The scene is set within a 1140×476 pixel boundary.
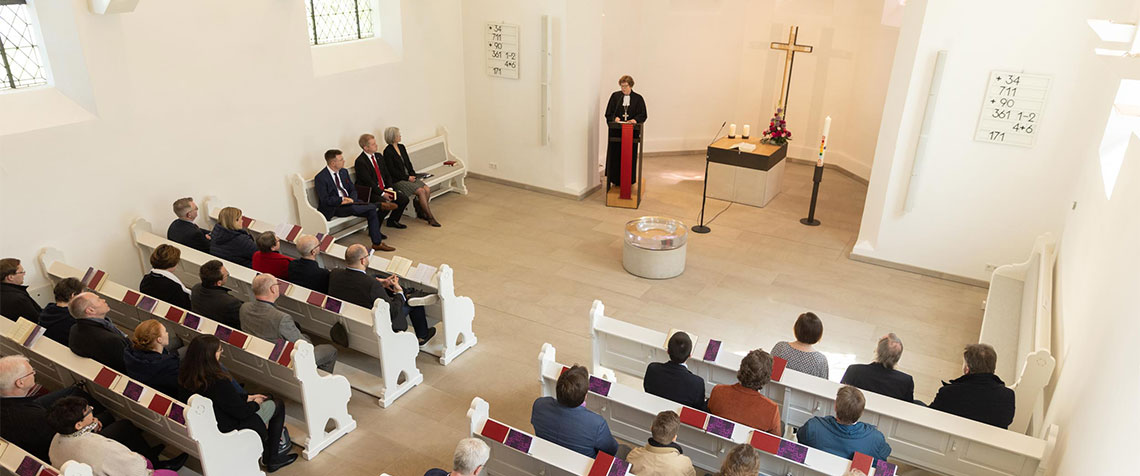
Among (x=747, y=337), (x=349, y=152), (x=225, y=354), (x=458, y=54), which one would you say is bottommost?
(x=747, y=337)

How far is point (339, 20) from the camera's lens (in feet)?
28.9

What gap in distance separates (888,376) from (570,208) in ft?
18.7

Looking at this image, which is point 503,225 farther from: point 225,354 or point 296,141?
point 225,354

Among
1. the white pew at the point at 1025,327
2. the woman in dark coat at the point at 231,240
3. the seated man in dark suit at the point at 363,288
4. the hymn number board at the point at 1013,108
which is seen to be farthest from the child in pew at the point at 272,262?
the hymn number board at the point at 1013,108

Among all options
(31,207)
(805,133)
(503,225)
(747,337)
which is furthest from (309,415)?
(805,133)

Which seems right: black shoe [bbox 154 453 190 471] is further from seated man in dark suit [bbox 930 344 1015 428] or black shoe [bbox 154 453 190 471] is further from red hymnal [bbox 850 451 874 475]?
seated man in dark suit [bbox 930 344 1015 428]

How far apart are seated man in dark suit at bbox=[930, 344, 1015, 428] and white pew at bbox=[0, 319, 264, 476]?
433 cm

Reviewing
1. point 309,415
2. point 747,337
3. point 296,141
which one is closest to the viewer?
point 309,415

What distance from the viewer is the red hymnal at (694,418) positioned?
417cm

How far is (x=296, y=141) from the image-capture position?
809 centimetres

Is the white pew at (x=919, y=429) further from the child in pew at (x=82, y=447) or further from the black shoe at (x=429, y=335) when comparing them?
the child in pew at (x=82, y=447)

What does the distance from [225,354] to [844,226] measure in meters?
7.31

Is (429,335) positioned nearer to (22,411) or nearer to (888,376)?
(22,411)

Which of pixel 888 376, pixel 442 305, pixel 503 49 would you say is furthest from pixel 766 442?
pixel 503 49
